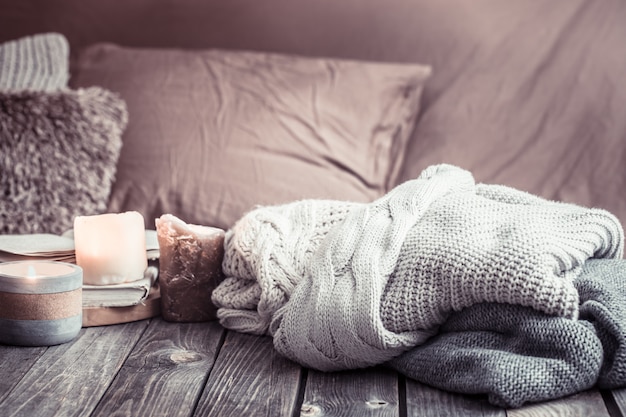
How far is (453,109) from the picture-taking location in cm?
190

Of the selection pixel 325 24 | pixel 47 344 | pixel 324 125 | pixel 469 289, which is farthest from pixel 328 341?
pixel 325 24

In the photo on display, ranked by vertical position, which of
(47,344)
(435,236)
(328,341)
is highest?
(435,236)

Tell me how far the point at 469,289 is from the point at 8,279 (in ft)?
2.11

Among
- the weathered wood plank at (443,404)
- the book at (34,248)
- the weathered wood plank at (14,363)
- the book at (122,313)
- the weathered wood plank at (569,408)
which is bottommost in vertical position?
the book at (122,313)

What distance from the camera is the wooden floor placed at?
3.18 ft

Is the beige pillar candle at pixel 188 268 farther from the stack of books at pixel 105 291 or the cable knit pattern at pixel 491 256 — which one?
the cable knit pattern at pixel 491 256

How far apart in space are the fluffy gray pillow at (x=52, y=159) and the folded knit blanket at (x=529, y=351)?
85 cm

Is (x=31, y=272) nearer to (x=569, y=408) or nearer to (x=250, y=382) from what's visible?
(x=250, y=382)

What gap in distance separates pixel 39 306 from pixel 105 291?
5.4 inches

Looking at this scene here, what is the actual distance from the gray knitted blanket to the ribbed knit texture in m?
0.83

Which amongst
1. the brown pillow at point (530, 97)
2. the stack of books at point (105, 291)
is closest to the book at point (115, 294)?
the stack of books at point (105, 291)

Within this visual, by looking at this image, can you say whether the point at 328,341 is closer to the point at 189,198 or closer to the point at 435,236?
the point at 435,236

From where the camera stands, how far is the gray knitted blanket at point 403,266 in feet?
3.32

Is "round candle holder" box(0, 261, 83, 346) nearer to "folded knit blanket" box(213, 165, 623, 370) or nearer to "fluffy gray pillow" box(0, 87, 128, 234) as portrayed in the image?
"folded knit blanket" box(213, 165, 623, 370)
